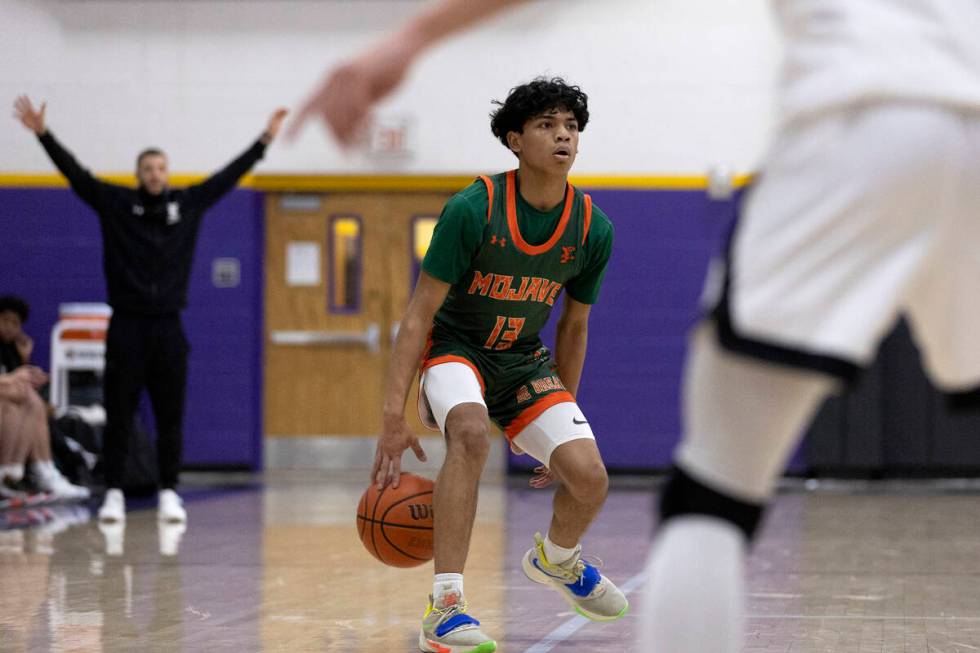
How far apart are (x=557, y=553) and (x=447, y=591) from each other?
1.68ft

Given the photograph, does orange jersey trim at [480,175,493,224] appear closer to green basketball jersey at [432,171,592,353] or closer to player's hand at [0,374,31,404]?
green basketball jersey at [432,171,592,353]

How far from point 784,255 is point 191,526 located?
20.1ft

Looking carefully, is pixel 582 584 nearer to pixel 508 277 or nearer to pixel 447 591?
pixel 447 591

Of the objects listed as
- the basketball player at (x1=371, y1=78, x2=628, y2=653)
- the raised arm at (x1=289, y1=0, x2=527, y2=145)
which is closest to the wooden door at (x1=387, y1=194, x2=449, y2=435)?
the basketball player at (x1=371, y1=78, x2=628, y2=653)

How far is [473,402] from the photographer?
3748 mm

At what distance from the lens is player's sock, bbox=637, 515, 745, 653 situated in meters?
1.67

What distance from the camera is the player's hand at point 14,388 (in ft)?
26.2

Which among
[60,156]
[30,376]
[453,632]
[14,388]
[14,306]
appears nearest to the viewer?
[453,632]

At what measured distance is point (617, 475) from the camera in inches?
432

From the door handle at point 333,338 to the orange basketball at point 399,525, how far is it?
729 cm

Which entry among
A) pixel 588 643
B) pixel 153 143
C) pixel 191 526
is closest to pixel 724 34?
pixel 153 143

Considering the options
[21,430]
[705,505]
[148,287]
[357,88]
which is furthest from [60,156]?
[705,505]

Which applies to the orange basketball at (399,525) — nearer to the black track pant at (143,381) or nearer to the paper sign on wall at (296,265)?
the black track pant at (143,381)

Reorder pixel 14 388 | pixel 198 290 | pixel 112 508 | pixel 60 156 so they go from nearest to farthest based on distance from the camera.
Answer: pixel 112 508 < pixel 60 156 < pixel 14 388 < pixel 198 290
